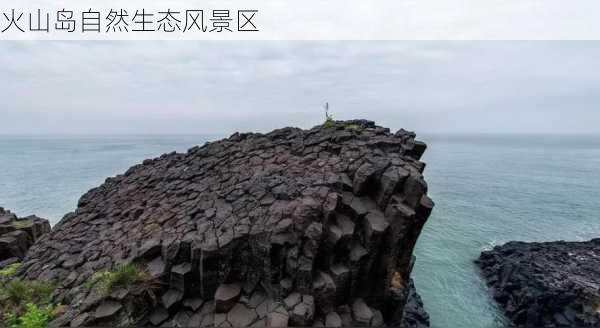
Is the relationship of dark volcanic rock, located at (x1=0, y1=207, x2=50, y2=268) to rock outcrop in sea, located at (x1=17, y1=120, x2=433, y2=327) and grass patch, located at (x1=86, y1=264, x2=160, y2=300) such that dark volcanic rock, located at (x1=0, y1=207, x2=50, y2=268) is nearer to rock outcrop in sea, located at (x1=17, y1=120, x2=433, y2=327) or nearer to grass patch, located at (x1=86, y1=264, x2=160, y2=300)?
rock outcrop in sea, located at (x1=17, y1=120, x2=433, y2=327)

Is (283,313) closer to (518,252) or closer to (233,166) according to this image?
(233,166)

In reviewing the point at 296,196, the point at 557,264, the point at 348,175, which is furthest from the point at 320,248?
the point at 557,264

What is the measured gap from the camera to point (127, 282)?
33.8ft

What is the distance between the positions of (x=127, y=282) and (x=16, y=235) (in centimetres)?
1406

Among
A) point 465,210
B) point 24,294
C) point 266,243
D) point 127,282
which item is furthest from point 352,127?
point 465,210

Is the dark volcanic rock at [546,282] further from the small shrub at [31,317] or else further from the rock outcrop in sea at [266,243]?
the small shrub at [31,317]

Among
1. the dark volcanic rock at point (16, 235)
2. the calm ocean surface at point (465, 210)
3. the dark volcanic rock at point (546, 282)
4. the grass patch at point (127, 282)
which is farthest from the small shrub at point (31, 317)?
the dark volcanic rock at point (546, 282)

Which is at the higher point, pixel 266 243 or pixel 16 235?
pixel 266 243

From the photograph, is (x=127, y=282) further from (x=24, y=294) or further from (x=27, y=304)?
(x=24, y=294)

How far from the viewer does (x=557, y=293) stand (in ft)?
87.4

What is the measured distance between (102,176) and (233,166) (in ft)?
232

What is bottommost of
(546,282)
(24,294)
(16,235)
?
(546,282)

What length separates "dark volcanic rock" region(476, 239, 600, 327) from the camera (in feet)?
84.3

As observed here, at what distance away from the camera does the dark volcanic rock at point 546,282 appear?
2569cm
